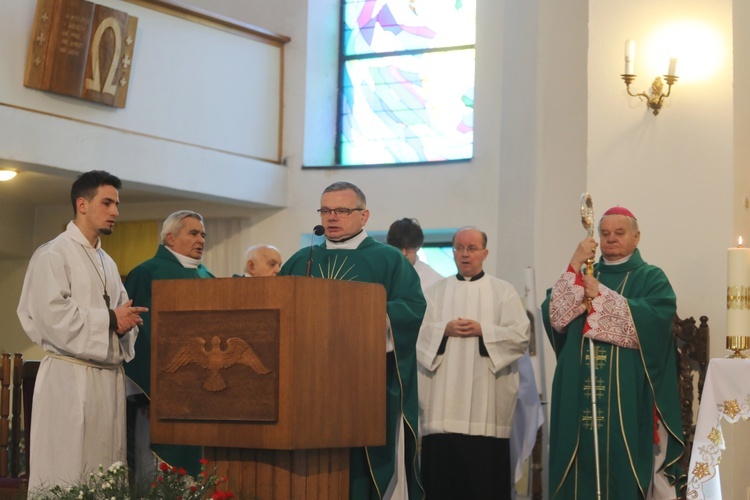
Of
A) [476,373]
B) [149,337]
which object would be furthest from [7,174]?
[476,373]

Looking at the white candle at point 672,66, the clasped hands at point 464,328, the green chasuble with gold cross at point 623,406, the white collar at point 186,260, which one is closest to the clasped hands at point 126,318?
the white collar at point 186,260

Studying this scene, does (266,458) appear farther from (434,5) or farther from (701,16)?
(434,5)

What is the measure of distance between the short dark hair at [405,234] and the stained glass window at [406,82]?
11.0ft

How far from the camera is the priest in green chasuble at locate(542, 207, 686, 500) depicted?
6273 millimetres

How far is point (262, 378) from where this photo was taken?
4195 millimetres

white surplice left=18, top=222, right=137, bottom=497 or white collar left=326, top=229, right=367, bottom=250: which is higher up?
white collar left=326, top=229, right=367, bottom=250

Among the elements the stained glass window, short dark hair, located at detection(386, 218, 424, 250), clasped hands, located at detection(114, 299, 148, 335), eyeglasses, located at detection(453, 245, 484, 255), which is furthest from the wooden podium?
the stained glass window

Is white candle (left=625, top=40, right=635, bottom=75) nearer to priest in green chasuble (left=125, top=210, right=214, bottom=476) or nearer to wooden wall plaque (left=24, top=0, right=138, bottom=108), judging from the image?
priest in green chasuble (left=125, top=210, right=214, bottom=476)

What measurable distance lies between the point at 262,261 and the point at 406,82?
4.46 meters

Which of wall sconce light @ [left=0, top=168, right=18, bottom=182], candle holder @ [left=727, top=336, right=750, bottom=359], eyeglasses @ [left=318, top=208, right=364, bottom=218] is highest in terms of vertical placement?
wall sconce light @ [left=0, top=168, right=18, bottom=182]

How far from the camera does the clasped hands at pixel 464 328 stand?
700 cm

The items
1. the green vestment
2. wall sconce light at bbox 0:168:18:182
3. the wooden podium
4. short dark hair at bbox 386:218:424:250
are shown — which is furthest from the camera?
wall sconce light at bbox 0:168:18:182

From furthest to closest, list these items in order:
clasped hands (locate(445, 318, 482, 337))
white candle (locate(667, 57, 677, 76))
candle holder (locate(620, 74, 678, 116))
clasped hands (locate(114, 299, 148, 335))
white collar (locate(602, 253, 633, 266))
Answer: candle holder (locate(620, 74, 678, 116)) → white candle (locate(667, 57, 677, 76)) → clasped hands (locate(445, 318, 482, 337)) → white collar (locate(602, 253, 633, 266)) → clasped hands (locate(114, 299, 148, 335))

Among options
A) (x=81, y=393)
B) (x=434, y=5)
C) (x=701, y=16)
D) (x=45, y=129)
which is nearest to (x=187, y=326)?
(x=81, y=393)
